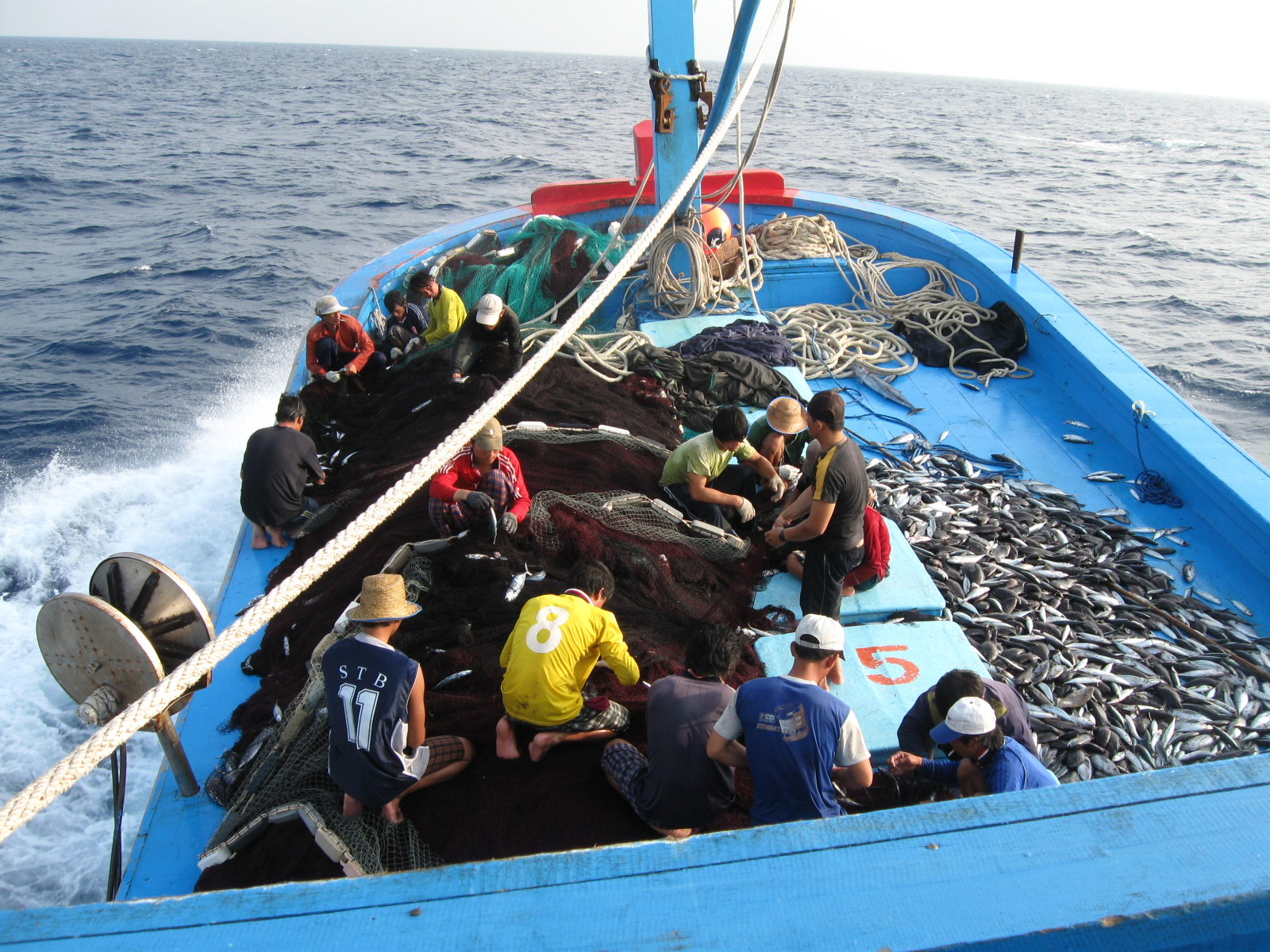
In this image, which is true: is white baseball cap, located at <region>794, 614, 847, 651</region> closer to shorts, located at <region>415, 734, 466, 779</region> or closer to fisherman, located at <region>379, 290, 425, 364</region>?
shorts, located at <region>415, 734, 466, 779</region>

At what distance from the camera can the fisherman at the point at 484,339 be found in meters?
6.16

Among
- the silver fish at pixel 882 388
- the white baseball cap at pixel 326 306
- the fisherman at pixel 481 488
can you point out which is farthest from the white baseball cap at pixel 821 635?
the white baseball cap at pixel 326 306

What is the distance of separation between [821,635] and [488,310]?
410 centimetres

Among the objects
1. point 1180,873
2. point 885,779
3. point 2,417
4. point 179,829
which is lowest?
point 2,417

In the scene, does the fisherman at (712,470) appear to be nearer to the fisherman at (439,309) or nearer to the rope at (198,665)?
the rope at (198,665)

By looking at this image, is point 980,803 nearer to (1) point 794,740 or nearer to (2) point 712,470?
(1) point 794,740

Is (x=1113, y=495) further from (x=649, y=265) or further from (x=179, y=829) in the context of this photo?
(x=179, y=829)

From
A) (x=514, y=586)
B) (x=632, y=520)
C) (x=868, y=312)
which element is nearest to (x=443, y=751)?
(x=514, y=586)

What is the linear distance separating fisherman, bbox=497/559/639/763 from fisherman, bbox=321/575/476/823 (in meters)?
0.40

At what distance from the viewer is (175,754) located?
2939mm

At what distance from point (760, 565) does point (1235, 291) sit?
19.0 m

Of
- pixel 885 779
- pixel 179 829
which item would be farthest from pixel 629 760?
pixel 179 829

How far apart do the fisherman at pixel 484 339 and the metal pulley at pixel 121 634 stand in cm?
373

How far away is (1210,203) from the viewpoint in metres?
28.4
